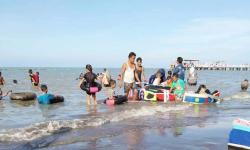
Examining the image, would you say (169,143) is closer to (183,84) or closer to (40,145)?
(40,145)

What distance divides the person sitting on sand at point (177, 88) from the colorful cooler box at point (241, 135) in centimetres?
903

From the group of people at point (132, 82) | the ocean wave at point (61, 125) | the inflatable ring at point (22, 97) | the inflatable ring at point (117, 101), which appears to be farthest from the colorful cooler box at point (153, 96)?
the inflatable ring at point (22, 97)

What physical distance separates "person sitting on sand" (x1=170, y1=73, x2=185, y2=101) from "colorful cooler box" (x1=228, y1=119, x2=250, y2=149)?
29.6 feet

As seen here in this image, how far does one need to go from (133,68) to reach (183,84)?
8.97 feet

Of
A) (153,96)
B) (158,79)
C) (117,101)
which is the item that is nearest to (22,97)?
(117,101)

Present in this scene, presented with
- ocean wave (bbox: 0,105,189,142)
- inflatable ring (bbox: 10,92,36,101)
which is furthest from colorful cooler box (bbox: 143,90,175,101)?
inflatable ring (bbox: 10,92,36,101)

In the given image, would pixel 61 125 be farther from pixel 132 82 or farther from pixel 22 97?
pixel 22 97

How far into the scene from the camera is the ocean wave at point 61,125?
774cm

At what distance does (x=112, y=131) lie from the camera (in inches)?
333

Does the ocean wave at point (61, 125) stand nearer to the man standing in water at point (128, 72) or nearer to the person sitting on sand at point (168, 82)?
the man standing in water at point (128, 72)

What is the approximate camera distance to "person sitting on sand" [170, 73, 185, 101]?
1562cm

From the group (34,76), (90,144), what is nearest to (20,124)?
(90,144)

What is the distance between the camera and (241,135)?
21.1ft

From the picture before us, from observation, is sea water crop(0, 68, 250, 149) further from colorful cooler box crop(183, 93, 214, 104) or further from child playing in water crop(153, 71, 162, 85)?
child playing in water crop(153, 71, 162, 85)
